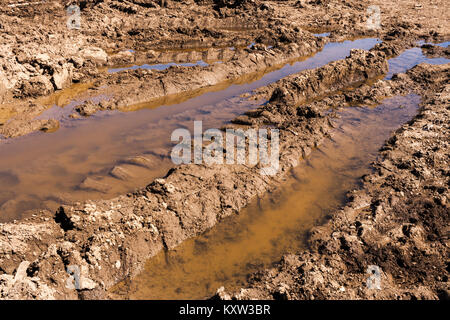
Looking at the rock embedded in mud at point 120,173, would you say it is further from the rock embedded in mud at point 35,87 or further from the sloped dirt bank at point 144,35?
the rock embedded in mud at point 35,87

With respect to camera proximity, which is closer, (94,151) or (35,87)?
(94,151)

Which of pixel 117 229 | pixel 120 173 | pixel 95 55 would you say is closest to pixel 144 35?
Answer: pixel 95 55

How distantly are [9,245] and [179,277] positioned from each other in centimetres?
236

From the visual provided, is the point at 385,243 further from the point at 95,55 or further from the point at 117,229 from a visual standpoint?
the point at 95,55

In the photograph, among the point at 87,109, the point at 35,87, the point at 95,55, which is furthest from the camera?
the point at 95,55

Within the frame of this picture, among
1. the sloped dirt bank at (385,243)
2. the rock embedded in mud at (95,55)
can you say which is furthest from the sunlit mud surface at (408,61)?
the rock embedded in mud at (95,55)

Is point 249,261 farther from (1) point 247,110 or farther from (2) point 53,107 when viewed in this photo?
(2) point 53,107

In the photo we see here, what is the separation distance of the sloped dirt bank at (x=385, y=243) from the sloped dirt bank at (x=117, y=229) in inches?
A: 55.5

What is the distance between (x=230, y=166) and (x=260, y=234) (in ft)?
5.02

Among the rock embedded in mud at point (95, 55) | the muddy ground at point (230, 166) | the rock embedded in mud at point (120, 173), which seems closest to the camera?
the muddy ground at point (230, 166)

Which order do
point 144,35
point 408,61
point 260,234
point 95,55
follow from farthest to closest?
point 144,35 → point 408,61 → point 95,55 → point 260,234

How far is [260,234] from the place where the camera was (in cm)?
511

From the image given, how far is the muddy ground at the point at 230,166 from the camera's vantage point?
408 cm

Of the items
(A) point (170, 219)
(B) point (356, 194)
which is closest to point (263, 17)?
(B) point (356, 194)
